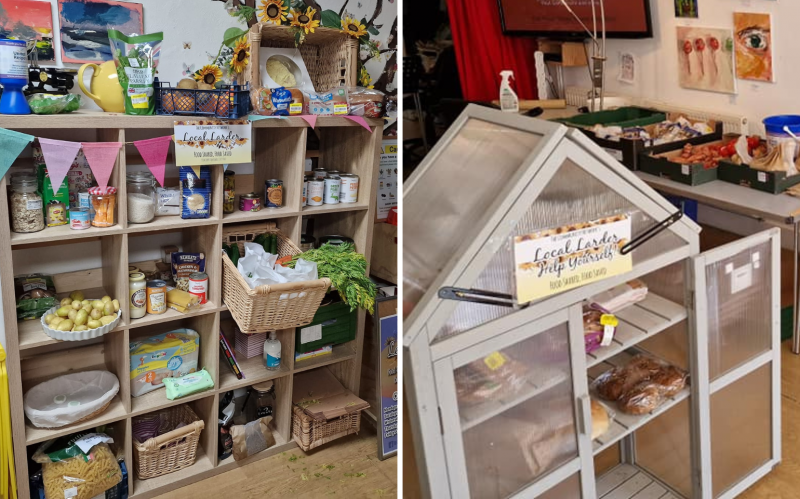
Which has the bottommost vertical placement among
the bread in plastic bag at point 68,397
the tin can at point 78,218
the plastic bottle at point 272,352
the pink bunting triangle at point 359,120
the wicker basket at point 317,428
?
the wicker basket at point 317,428

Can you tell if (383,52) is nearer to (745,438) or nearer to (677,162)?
(677,162)

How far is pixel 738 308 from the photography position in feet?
7.18

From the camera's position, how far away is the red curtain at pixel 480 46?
14.9 ft

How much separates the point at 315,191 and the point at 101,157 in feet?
2.54

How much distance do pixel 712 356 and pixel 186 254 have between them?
5.80 feet

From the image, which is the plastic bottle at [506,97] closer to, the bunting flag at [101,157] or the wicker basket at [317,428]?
the wicker basket at [317,428]

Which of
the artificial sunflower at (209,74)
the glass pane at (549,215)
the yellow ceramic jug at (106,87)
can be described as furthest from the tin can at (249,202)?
the glass pane at (549,215)

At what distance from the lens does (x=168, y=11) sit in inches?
98.9

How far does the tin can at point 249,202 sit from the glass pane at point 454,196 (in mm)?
1043

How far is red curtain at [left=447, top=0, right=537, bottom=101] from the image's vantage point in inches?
178

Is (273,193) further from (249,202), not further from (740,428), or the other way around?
(740,428)

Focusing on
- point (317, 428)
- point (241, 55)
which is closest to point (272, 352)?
point (317, 428)

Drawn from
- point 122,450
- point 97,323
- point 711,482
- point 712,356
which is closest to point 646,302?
point 712,356

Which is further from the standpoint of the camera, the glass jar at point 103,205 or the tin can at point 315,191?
the tin can at point 315,191
